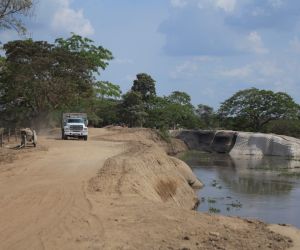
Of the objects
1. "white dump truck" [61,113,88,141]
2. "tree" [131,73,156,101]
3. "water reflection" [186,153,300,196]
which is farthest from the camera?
"tree" [131,73,156,101]

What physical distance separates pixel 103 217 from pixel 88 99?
5013cm

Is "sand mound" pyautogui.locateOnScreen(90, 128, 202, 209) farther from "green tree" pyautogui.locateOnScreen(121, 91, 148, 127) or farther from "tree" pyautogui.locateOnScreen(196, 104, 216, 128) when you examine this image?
"tree" pyautogui.locateOnScreen(196, 104, 216, 128)

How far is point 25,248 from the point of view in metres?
11.2

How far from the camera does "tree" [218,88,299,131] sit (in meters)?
85.9

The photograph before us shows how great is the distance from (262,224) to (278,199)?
51.9ft

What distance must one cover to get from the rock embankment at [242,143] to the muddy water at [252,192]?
65.4 feet

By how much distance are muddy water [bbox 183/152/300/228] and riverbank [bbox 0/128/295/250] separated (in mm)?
4810

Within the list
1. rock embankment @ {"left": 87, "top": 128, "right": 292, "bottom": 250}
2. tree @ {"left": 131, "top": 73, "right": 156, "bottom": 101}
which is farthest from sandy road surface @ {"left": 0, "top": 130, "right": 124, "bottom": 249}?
tree @ {"left": 131, "top": 73, "right": 156, "bottom": 101}

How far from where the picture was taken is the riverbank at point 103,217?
38.4ft

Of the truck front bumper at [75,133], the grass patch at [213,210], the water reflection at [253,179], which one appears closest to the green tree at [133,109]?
the water reflection at [253,179]

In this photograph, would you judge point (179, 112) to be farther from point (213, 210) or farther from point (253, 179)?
point (213, 210)

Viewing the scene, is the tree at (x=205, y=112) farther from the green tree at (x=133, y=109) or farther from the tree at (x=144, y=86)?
the green tree at (x=133, y=109)

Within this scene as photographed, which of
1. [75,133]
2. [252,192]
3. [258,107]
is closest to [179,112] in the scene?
[258,107]

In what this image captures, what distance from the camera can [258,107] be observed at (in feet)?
286
